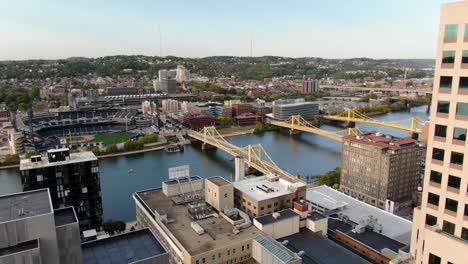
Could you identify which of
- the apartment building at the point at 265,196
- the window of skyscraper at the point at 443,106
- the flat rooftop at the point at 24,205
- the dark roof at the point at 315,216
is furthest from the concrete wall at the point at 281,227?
the window of skyscraper at the point at 443,106

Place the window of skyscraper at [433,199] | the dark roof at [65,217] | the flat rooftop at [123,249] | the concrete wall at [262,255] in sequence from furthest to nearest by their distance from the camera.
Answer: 1. the concrete wall at [262,255]
2. the flat rooftop at [123,249]
3. the dark roof at [65,217]
4. the window of skyscraper at [433,199]

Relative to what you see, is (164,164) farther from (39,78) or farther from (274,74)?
(274,74)

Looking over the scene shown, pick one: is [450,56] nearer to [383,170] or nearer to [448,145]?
[448,145]

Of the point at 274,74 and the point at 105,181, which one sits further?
the point at 274,74

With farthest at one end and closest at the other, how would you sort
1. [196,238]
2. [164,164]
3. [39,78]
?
[39,78] → [164,164] → [196,238]

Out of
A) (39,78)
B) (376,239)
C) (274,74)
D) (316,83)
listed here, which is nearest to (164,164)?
(376,239)

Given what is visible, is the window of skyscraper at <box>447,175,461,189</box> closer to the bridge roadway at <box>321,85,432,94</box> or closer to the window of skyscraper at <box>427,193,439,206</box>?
the window of skyscraper at <box>427,193,439,206</box>

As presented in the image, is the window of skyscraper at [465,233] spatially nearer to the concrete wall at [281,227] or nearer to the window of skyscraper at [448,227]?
the window of skyscraper at [448,227]
